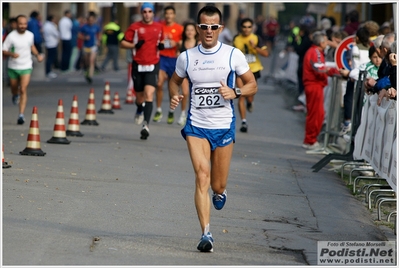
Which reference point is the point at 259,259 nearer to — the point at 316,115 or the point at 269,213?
the point at 269,213

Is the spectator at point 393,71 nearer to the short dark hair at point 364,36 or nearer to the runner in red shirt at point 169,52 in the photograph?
the short dark hair at point 364,36

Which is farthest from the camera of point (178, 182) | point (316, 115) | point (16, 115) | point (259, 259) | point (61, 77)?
point (61, 77)

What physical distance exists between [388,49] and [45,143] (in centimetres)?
585

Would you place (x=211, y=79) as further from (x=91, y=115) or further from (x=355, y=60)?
(x=91, y=115)

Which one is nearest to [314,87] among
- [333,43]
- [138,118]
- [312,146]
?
[312,146]

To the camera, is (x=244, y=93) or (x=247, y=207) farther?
(x=247, y=207)

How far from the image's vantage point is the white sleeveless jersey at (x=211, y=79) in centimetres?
791

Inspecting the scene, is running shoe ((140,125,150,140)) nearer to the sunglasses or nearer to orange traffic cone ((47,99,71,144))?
orange traffic cone ((47,99,71,144))

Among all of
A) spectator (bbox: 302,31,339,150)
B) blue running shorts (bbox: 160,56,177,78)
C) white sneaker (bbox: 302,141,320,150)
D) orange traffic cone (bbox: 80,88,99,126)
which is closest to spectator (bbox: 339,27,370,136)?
spectator (bbox: 302,31,339,150)

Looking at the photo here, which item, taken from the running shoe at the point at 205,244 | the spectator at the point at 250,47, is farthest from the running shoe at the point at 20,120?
the running shoe at the point at 205,244

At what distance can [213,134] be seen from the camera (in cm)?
796

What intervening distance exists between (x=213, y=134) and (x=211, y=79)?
437 mm

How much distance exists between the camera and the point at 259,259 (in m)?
7.27

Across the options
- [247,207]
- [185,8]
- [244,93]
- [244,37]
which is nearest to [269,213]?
[247,207]
